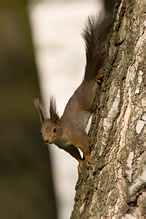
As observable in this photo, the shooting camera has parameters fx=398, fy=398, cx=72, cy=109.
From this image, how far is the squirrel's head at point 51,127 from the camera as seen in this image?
266cm

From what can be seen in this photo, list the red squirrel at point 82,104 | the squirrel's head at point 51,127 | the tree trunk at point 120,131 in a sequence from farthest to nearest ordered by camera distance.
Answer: the squirrel's head at point 51,127 < the red squirrel at point 82,104 < the tree trunk at point 120,131

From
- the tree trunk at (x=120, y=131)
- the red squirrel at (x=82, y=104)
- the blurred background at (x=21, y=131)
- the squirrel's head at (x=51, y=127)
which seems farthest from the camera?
the blurred background at (x=21, y=131)

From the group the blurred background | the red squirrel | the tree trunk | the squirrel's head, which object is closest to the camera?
the tree trunk

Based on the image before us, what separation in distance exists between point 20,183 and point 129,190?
6.30 feet

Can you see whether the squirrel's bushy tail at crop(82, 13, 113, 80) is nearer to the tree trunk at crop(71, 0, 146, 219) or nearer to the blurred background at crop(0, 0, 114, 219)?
the tree trunk at crop(71, 0, 146, 219)

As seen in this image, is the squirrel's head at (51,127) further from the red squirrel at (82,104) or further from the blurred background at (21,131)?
the blurred background at (21,131)

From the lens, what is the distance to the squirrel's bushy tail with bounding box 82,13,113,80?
2455 mm

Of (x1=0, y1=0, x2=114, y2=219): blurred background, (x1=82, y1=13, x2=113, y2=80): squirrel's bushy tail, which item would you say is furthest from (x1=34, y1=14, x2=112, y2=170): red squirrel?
(x1=0, y1=0, x2=114, y2=219): blurred background

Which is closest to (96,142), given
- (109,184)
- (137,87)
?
(109,184)

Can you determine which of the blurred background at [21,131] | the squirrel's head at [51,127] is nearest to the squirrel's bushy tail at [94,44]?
the squirrel's head at [51,127]

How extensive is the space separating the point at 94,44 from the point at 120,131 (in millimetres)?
959

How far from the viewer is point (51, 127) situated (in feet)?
8.77

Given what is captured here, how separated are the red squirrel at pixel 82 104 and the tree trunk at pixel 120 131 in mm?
510

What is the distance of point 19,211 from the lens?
135 inches
